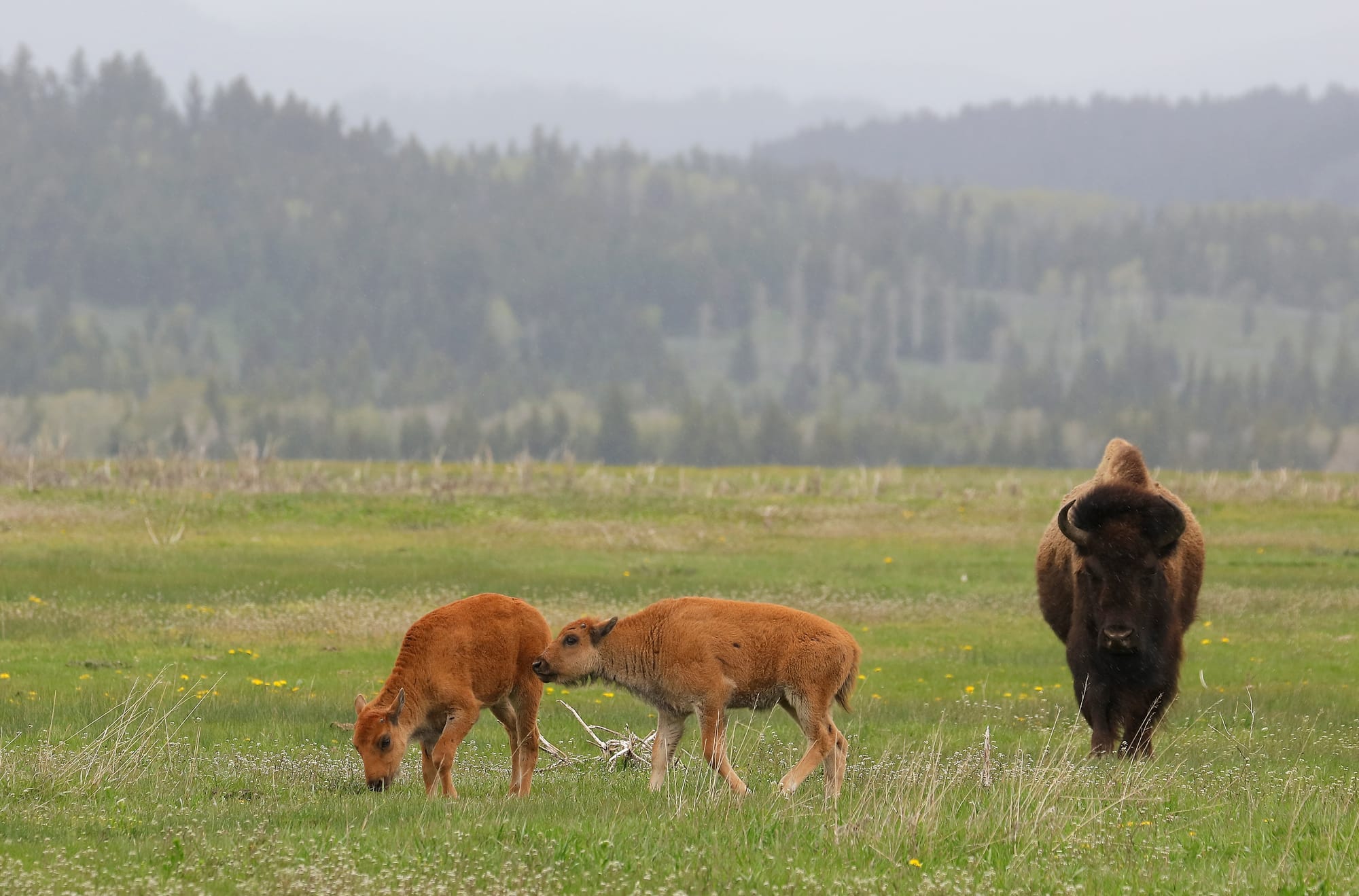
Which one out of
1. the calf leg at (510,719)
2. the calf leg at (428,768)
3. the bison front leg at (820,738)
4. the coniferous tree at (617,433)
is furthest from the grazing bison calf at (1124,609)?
the coniferous tree at (617,433)

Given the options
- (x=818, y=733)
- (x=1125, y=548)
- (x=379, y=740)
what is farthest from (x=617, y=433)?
(x=379, y=740)

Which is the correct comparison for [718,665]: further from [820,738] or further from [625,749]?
[625,749]

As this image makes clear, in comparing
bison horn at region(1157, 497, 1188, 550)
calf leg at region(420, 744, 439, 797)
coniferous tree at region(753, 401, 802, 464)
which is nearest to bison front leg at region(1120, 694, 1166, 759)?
bison horn at region(1157, 497, 1188, 550)

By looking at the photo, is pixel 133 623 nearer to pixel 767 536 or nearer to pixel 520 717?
pixel 520 717

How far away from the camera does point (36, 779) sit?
33.3 feet

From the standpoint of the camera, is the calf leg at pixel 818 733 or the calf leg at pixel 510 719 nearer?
the calf leg at pixel 818 733

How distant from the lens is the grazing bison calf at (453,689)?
10.5 m

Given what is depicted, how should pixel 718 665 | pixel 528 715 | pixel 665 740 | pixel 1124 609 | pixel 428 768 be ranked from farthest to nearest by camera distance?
1. pixel 1124 609
2. pixel 528 715
3. pixel 428 768
4. pixel 665 740
5. pixel 718 665

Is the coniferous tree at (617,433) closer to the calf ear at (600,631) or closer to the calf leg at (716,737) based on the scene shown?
the calf ear at (600,631)

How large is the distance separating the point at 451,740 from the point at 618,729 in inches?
205

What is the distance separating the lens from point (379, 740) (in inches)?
412

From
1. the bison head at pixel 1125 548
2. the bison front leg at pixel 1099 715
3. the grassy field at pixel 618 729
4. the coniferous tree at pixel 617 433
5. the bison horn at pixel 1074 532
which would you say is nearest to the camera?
the grassy field at pixel 618 729

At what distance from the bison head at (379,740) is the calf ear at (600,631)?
1.50 m

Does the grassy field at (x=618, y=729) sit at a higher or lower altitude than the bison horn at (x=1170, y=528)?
lower
